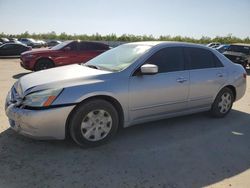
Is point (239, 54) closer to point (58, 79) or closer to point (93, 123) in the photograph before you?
point (93, 123)

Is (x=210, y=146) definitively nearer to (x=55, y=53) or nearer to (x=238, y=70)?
(x=238, y=70)

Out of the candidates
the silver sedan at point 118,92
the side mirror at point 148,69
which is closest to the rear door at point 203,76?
the silver sedan at point 118,92

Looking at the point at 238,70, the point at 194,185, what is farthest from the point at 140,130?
the point at 238,70

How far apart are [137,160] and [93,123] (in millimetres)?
836

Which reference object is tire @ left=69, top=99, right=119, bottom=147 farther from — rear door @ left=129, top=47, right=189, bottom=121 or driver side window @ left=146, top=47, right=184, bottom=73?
driver side window @ left=146, top=47, right=184, bottom=73

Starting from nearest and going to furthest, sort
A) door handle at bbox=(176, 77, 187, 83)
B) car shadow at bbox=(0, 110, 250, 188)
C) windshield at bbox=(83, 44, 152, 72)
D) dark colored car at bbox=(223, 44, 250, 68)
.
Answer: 1. car shadow at bbox=(0, 110, 250, 188)
2. windshield at bbox=(83, 44, 152, 72)
3. door handle at bbox=(176, 77, 187, 83)
4. dark colored car at bbox=(223, 44, 250, 68)

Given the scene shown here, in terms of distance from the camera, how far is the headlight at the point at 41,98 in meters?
3.93

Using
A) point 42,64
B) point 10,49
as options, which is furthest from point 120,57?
point 10,49

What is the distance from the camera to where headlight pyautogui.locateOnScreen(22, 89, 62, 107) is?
393 centimetres

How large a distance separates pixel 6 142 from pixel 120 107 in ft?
5.78

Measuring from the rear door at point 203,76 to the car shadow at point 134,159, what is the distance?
2.03ft

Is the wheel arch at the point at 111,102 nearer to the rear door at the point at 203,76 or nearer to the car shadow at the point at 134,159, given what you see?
the car shadow at the point at 134,159

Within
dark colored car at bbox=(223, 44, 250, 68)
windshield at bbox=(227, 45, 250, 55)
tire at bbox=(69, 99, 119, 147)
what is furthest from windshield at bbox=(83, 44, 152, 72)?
windshield at bbox=(227, 45, 250, 55)

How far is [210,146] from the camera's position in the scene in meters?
4.62
